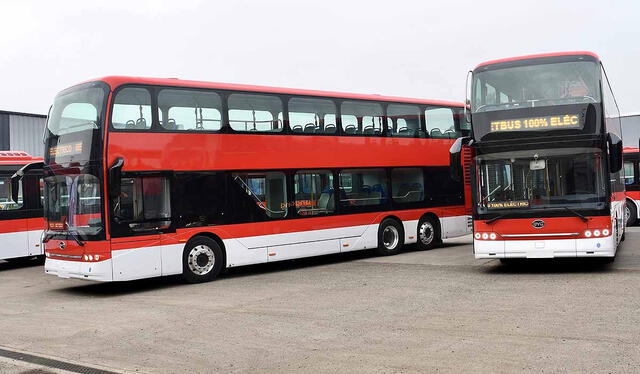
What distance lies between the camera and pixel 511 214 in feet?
42.1

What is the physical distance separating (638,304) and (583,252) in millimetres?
3162

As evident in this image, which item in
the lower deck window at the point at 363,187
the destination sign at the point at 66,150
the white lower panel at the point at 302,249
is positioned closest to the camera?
the destination sign at the point at 66,150

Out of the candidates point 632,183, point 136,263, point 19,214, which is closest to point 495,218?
point 136,263

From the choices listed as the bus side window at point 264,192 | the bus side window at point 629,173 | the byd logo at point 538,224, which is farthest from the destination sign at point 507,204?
the bus side window at point 629,173

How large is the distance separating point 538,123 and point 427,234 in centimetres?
676

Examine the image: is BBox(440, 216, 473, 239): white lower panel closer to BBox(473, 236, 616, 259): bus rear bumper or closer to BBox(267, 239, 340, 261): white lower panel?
BBox(267, 239, 340, 261): white lower panel

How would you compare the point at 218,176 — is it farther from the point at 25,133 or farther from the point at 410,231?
the point at 25,133

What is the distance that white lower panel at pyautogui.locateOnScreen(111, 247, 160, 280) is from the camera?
493 inches

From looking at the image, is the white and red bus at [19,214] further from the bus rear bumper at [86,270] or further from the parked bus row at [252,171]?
the bus rear bumper at [86,270]

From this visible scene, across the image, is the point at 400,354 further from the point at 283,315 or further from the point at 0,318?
the point at 0,318

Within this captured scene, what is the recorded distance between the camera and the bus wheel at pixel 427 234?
18.7 metres

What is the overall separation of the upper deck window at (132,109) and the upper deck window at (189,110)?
0.28 metres

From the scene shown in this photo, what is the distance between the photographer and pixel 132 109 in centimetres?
1287

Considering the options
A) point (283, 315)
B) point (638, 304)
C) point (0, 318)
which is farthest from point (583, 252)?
point (0, 318)
